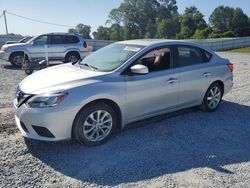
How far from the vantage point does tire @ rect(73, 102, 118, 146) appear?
4410 mm

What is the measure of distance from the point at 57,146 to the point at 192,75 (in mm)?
2891

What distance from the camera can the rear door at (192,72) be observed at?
5670 millimetres

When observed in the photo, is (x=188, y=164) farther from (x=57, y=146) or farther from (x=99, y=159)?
(x=57, y=146)

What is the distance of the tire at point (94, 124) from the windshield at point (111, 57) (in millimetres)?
738

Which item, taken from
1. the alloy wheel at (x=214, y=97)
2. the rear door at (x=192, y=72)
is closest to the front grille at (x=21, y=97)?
the rear door at (x=192, y=72)

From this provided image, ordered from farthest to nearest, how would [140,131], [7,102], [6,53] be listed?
[6,53]
[7,102]
[140,131]

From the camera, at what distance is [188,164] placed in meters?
4.19

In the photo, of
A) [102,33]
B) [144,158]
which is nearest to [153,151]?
[144,158]

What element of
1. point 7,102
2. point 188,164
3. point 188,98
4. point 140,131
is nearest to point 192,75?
point 188,98

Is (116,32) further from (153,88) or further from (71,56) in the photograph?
(153,88)

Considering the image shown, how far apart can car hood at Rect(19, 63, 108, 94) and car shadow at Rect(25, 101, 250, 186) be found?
0.90 m

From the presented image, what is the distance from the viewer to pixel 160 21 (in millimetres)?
94625

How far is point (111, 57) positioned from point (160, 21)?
92.7 meters

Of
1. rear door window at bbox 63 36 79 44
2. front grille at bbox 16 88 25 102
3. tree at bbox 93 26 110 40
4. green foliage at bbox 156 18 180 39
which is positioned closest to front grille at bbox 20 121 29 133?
front grille at bbox 16 88 25 102
